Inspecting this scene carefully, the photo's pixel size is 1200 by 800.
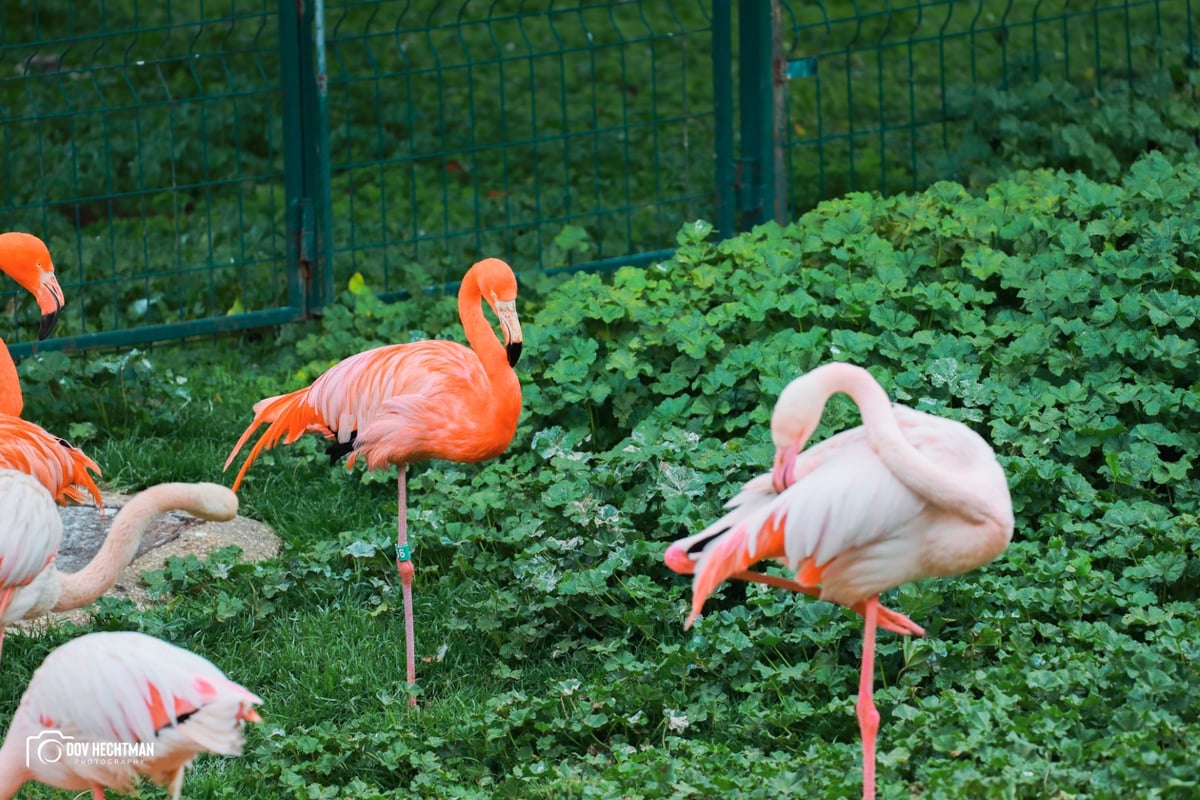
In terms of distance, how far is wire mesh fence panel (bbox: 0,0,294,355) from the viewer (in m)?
7.42

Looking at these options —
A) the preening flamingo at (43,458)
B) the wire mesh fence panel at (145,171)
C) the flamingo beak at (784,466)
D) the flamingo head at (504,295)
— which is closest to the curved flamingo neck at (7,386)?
the preening flamingo at (43,458)

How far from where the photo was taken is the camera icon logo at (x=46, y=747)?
143 inches

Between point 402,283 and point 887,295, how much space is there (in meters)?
2.79

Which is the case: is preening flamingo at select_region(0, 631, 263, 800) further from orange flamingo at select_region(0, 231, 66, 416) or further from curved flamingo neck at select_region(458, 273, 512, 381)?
orange flamingo at select_region(0, 231, 66, 416)

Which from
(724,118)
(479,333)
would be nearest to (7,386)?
(479,333)

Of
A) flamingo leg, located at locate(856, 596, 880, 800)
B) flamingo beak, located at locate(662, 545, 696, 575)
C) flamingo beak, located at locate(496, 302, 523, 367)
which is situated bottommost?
flamingo leg, located at locate(856, 596, 880, 800)

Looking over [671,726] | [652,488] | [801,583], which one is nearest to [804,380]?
[801,583]

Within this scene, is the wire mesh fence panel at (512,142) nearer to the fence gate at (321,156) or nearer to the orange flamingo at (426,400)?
the fence gate at (321,156)

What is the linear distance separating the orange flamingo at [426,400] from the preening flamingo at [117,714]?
113cm

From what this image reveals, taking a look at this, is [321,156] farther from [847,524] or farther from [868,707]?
[868,707]

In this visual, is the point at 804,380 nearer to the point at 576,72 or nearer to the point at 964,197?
the point at 964,197

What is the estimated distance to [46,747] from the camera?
3.65 m

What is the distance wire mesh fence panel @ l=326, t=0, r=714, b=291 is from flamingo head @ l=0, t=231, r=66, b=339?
209 cm

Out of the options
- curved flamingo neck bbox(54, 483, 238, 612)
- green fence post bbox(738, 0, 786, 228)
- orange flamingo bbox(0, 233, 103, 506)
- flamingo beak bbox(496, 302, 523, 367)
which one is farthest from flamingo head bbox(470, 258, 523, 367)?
green fence post bbox(738, 0, 786, 228)
